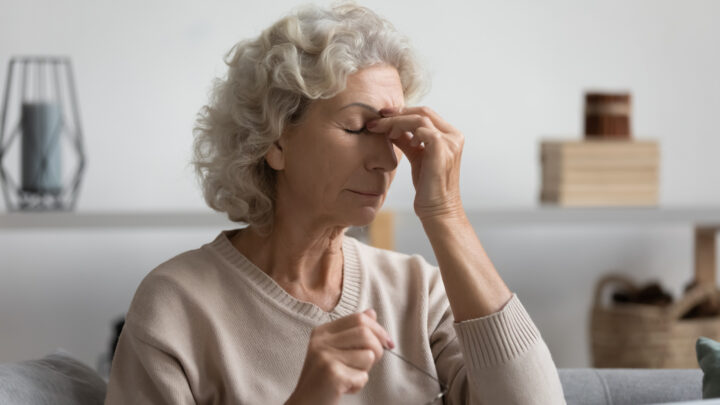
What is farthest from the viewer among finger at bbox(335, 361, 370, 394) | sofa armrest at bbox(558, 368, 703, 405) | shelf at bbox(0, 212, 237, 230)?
shelf at bbox(0, 212, 237, 230)

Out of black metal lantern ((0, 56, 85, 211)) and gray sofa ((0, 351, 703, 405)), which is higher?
black metal lantern ((0, 56, 85, 211))

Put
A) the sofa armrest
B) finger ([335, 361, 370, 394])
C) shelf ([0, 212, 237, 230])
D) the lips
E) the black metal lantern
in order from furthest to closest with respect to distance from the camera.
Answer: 1. the black metal lantern
2. shelf ([0, 212, 237, 230])
3. the sofa armrest
4. the lips
5. finger ([335, 361, 370, 394])

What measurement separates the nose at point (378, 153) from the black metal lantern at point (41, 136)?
5.03 feet

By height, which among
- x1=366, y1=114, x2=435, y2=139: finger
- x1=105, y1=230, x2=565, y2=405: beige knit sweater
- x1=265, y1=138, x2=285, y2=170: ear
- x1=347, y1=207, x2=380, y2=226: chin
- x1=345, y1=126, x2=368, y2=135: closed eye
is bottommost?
x1=105, y1=230, x2=565, y2=405: beige knit sweater

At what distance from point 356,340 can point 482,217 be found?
161cm

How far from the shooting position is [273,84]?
149 centimetres

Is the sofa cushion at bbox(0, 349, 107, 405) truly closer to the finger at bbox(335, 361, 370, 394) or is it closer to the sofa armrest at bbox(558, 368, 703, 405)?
the finger at bbox(335, 361, 370, 394)

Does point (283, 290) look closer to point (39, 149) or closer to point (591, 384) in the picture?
point (591, 384)

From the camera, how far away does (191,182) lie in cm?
309

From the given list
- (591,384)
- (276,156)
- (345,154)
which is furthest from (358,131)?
(591,384)

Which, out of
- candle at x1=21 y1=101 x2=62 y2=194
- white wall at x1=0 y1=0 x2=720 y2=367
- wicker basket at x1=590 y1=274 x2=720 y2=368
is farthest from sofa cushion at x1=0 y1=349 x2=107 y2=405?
wicker basket at x1=590 y1=274 x2=720 y2=368

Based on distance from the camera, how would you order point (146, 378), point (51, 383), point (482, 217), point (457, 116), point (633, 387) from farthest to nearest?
point (457, 116) → point (482, 217) → point (633, 387) → point (51, 383) → point (146, 378)

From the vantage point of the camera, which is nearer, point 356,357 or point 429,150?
point 356,357

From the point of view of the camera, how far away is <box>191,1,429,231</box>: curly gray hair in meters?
1.48
